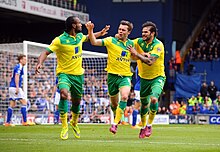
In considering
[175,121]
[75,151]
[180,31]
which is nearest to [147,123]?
[75,151]

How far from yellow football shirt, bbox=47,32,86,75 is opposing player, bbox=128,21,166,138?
1419 mm

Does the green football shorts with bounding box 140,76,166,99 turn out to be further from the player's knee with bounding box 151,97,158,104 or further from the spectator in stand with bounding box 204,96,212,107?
A: the spectator in stand with bounding box 204,96,212,107

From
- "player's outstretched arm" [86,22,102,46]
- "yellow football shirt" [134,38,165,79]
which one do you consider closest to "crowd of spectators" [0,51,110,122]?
"yellow football shirt" [134,38,165,79]

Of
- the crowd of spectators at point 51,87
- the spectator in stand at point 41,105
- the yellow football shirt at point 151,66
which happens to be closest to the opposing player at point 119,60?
the yellow football shirt at point 151,66

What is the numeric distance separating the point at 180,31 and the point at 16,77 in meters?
26.9

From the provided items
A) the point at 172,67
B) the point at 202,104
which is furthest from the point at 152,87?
the point at 172,67

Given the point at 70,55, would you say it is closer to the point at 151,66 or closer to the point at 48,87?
the point at 151,66

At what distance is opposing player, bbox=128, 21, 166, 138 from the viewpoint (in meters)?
14.4

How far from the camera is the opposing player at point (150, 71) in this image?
1442 centimetres

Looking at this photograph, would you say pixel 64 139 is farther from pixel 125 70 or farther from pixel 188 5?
pixel 188 5

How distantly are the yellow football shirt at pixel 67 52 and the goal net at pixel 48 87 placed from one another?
13.1 m

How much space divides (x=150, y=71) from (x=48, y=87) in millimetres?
14507

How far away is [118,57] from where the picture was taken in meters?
15.3

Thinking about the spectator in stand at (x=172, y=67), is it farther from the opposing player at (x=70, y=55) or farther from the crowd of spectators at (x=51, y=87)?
the opposing player at (x=70, y=55)
